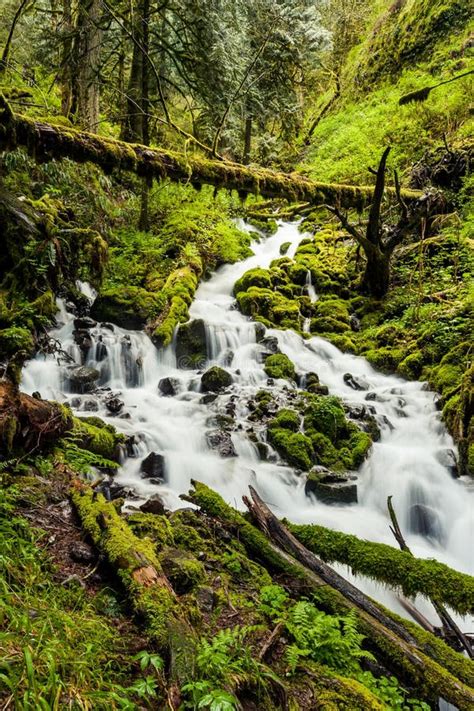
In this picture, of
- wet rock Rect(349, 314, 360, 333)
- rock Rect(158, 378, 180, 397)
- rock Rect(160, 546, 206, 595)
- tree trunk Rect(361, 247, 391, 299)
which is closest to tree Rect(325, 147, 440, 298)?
tree trunk Rect(361, 247, 391, 299)

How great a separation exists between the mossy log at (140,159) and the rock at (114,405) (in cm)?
390

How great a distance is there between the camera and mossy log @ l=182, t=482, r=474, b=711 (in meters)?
2.46

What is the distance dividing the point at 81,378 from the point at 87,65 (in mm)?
7669

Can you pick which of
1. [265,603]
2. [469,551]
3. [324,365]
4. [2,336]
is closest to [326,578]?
[265,603]

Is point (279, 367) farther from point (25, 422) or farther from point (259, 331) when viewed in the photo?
point (25, 422)

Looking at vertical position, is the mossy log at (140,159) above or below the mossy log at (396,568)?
above

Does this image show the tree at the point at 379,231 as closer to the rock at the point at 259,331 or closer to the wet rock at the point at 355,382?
the rock at the point at 259,331

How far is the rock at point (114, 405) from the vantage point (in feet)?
25.1

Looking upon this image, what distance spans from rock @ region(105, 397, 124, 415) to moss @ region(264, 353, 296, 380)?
135 inches

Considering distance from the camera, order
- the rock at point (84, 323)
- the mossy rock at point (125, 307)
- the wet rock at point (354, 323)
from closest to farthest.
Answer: the rock at point (84, 323), the mossy rock at point (125, 307), the wet rock at point (354, 323)

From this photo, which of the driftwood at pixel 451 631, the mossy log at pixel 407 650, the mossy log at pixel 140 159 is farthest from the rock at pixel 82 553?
the mossy log at pixel 140 159

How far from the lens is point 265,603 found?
2.92 metres

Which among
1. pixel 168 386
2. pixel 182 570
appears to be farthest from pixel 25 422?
pixel 168 386

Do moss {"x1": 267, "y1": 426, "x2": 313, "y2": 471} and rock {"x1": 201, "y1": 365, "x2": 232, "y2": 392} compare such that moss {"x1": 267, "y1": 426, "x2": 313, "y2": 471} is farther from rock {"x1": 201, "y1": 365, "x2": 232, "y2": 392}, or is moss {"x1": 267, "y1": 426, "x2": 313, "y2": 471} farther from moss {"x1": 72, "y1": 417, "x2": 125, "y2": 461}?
moss {"x1": 72, "y1": 417, "x2": 125, "y2": 461}
